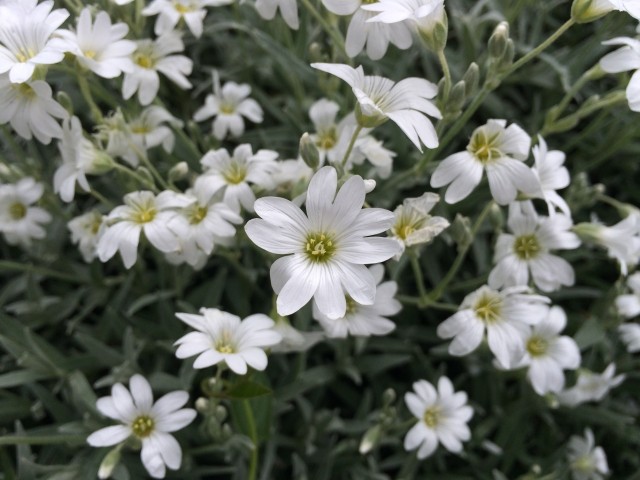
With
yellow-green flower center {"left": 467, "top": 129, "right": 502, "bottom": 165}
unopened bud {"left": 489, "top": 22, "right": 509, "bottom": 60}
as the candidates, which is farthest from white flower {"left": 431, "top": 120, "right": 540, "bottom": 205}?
unopened bud {"left": 489, "top": 22, "right": 509, "bottom": 60}

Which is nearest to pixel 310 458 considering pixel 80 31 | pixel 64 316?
pixel 64 316

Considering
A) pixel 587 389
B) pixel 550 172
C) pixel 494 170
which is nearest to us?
pixel 494 170

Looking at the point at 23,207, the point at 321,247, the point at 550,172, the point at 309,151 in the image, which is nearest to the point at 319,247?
the point at 321,247

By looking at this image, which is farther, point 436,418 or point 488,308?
point 436,418

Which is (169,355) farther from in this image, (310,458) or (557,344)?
(557,344)

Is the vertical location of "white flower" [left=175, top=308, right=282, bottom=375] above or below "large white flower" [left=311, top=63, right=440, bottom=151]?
below

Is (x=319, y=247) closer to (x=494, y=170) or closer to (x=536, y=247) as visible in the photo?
(x=494, y=170)

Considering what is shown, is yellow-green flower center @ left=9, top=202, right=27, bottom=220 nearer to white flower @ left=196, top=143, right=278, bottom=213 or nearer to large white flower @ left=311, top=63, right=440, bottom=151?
white flower @ left=196, top=143, right=278, bottom=213
